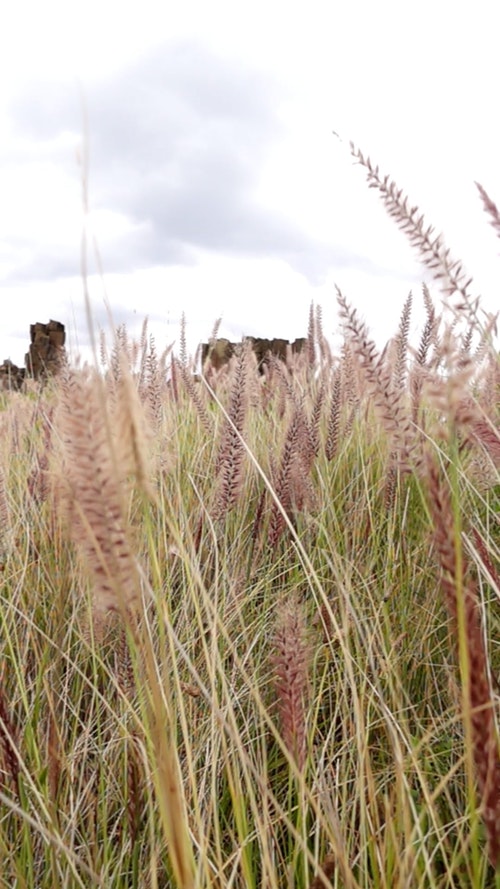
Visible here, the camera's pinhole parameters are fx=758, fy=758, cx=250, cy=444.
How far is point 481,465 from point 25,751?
4.08 feet

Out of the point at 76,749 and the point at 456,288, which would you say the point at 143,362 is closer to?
the point at 76,749

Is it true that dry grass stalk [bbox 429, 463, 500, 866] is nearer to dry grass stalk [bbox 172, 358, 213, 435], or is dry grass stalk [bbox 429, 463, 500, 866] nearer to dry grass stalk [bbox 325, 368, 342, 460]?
dry grass stalk [bbox 325, 368, 342, 460]

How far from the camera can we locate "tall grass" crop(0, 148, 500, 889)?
0.68m

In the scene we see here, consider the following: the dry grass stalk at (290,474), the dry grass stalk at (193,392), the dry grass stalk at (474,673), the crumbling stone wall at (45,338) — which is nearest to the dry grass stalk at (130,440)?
the dry grass stalk at (474,673)

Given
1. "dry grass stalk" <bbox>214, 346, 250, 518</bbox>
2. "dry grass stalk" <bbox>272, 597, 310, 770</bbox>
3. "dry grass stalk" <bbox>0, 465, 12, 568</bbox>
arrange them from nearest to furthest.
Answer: "dry grass stalk" <bbox>272, 597, 310, 770</bbox> → "dry grass stalk" <bbox>214, 346, 250, 518</bbox> → "dry grass stalk" <bbox>0, 465, 12, 568</bbox>

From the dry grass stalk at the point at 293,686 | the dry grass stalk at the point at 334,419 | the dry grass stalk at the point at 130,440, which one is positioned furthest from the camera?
the dry grass stalk at the point at 334,419

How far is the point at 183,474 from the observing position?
8.16ft

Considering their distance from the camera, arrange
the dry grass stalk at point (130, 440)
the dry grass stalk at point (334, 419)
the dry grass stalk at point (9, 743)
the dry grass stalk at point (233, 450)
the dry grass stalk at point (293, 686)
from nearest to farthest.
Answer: the dry grass stalk at point (130, 440), the dry grass stalk at point (293, 686), the dry grass stalk at point (9, 743), the dry grass stalk at point (233, 450), the dry grass stalk at point (334, 419)

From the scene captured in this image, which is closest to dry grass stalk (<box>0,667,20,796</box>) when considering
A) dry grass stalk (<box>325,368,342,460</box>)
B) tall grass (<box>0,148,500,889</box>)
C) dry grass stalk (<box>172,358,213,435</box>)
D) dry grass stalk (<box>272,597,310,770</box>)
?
tall grass (<box>0,148,500,889</box>)

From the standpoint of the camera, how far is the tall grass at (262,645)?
2.22ft

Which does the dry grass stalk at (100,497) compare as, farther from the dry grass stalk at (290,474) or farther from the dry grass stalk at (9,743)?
the dry grass stalk at (290,474)

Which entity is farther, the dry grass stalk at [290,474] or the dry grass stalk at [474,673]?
the dry grass stalk at [290,474]

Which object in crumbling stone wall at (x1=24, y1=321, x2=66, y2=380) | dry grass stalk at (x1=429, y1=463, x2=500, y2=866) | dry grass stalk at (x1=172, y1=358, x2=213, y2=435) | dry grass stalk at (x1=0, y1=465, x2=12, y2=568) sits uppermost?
crumbling stone wall at (x1=24, y1=321, x2=66, y2=380)

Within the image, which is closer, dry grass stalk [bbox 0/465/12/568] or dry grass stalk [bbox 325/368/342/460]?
dry grass stalk [bbox 0/465/12/568]
